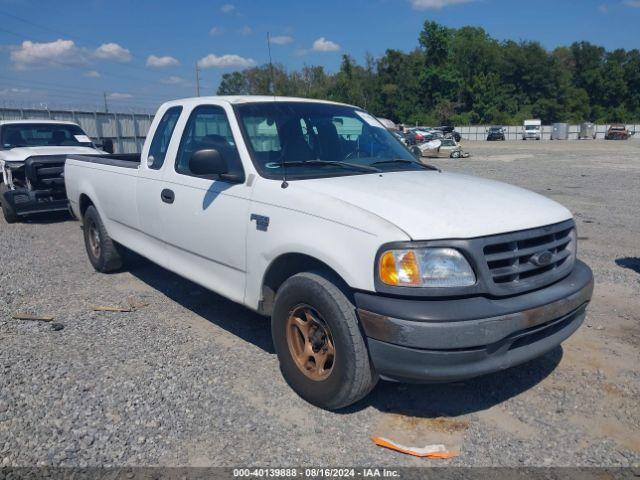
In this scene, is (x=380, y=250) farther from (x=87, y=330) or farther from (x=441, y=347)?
(x=87, y=330)

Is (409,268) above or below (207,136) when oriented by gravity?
below

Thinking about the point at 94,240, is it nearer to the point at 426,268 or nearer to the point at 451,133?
the point at 426,268

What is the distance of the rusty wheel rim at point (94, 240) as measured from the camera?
665 centimetres

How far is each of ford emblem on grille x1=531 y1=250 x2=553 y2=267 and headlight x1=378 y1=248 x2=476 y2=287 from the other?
0.51m

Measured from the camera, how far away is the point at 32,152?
1055 cm

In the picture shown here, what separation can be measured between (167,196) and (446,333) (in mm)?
2859

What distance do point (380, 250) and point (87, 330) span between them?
315cm

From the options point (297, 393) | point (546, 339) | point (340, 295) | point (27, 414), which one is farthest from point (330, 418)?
point (27, 414)

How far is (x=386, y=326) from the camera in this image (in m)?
3.01

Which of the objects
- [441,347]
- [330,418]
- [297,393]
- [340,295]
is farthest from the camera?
[297,393]

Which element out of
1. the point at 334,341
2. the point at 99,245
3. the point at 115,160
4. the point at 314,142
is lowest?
the point at 99,245

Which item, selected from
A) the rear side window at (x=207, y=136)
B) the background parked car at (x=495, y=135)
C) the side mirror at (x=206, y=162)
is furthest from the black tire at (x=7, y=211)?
the background parked car at (x=495, y=135)

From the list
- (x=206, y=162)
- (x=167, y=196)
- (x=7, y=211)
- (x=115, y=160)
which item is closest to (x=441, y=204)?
(x=206, y=162)

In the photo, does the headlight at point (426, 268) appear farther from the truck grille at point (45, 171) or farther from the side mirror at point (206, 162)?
the truck grille at point (45, 171)
